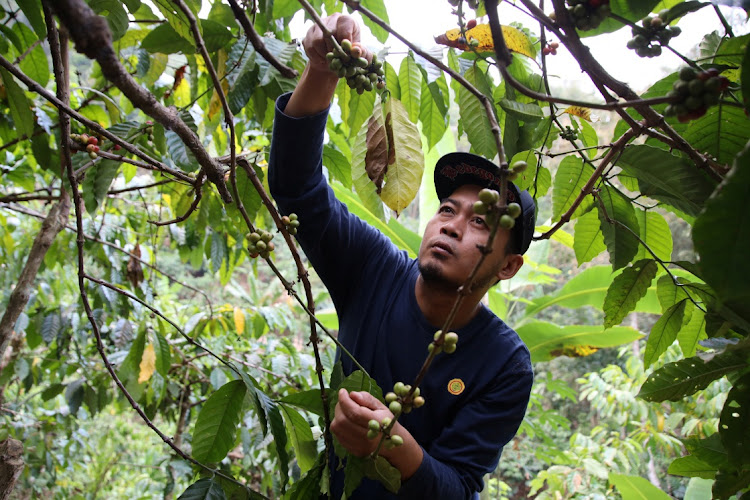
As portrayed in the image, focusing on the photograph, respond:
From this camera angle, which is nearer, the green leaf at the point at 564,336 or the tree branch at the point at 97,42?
the tree branch at the point at 97,42

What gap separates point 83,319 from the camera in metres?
2.72

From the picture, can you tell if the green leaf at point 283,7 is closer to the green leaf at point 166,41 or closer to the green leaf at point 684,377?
the green leaf at point 166,41

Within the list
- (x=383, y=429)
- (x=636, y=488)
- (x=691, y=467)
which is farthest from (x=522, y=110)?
(x=636, y=488)

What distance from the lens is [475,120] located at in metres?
1.07

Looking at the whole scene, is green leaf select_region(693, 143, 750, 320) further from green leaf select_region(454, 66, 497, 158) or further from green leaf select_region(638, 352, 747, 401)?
green leaf select_region(454, 66, 497, 158)

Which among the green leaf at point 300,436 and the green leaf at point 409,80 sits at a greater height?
the green leaf at point 409,80

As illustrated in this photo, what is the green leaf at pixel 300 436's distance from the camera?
1101 millimetres

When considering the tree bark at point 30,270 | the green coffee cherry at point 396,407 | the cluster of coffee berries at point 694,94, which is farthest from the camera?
the tree bark at point 30,270

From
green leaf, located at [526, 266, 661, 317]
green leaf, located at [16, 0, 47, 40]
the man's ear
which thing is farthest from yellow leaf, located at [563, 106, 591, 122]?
green leaf, located at [526, 266, 661, 317]

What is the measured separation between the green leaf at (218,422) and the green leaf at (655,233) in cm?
86

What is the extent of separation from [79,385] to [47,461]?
713 mm

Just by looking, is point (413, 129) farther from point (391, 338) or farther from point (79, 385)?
point (79, 385)

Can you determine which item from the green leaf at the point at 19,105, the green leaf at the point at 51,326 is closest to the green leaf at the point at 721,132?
the green leaf at the point at 19,105

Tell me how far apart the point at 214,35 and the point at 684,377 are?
1117mm
